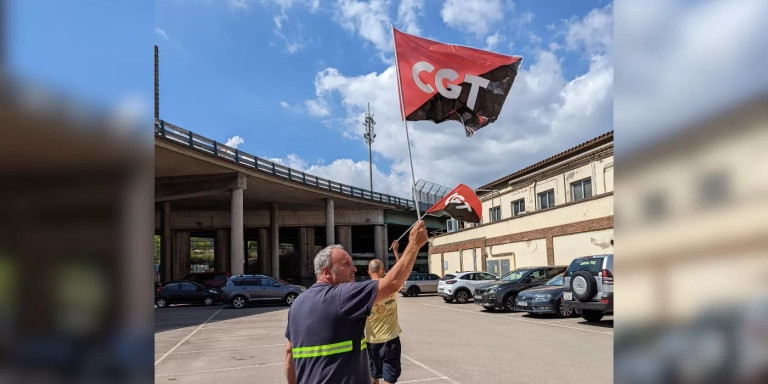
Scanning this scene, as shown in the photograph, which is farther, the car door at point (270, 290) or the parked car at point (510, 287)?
the car door at point (270, 290)

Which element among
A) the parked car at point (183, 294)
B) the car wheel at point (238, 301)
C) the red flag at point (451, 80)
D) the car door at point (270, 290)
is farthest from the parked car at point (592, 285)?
the parked car at point (183, 294)

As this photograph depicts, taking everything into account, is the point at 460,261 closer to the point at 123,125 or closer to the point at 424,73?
the point at 424,73

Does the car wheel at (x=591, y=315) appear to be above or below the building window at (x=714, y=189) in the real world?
below

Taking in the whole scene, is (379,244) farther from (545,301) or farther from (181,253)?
(545,301)

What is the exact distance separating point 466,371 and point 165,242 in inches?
1714

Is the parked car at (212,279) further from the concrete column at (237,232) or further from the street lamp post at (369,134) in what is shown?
the street lamp post at (369,134)

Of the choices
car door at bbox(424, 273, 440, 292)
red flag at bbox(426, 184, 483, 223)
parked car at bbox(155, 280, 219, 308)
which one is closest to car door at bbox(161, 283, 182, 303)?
parked car at bbox(155, 280, 219, 308)

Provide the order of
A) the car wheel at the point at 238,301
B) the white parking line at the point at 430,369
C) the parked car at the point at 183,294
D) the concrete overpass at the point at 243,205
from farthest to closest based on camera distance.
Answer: the concrete overpass at the point at 243,205, the parked car at the point at 183,294, the car wheel at the point at 238,301, the white parking line at the point at 430,369

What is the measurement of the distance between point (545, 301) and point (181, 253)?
47.1 meters

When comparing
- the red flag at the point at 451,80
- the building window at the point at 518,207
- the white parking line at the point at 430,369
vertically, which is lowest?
the white parking line at the point at 430,369

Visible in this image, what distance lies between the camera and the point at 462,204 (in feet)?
18.8

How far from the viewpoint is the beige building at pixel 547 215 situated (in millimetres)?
24281

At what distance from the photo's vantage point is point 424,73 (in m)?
5.48

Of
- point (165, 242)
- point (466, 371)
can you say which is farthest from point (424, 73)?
point (165, 242)
